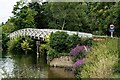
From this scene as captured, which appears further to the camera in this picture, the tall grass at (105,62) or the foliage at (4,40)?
the foliage at (4,40)

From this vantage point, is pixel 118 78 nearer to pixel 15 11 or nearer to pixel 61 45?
pixel 61 45

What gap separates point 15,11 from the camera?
123 ft

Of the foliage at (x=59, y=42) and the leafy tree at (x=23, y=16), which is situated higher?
the leafy tree at (x=23, y=16)

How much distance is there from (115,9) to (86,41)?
9.70 feet

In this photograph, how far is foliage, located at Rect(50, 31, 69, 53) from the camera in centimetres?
2414

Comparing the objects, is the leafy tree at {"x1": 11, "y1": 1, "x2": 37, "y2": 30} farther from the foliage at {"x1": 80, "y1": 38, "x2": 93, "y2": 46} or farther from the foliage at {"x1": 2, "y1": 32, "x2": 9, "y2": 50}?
the foliage at {"x1": 80, "y1": 38, "x2": 93, "y2": 46}

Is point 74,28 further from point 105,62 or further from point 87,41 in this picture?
point 105,62

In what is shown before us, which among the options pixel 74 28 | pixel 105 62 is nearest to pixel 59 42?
pixel 74 28

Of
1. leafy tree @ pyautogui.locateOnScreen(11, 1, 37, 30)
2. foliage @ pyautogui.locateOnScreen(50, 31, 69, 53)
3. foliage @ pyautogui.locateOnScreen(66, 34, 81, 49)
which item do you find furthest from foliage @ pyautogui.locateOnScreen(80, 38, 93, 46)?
leafy tree @ pyautogui.locateOnScreen(11, 1, 37, 30)

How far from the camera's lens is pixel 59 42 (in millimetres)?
24516

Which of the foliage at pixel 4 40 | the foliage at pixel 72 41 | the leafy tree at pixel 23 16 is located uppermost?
the leafy tree at pixel 23 16

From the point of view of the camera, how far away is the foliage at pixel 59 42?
950 inches

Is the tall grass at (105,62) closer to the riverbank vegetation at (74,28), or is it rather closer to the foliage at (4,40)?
the riverbank vegetation at (74,28)

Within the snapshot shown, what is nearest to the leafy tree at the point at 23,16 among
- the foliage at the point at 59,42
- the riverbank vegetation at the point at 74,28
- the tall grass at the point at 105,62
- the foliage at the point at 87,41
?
the riverbank vegetation at the point at 74,28
